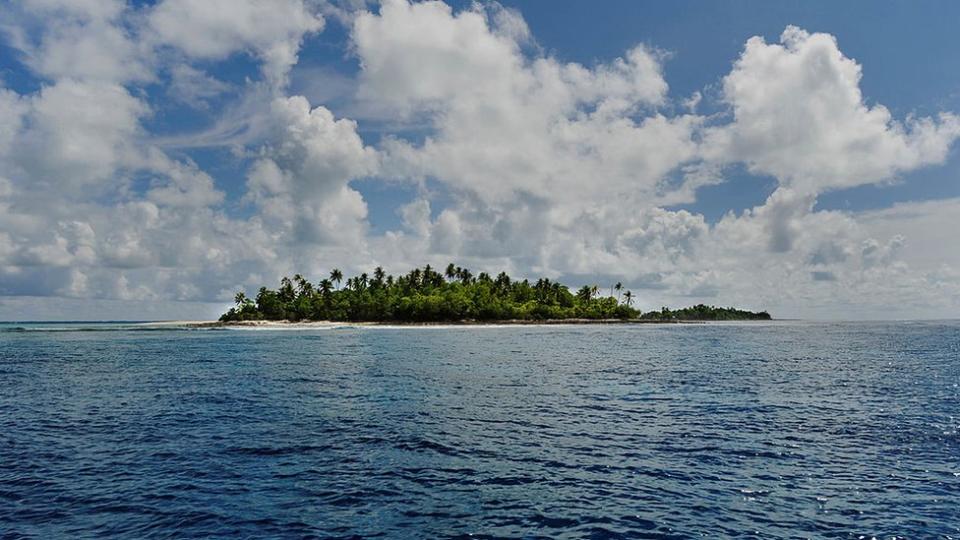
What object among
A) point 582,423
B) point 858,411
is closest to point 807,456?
point 582,423

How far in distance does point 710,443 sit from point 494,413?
12620mm

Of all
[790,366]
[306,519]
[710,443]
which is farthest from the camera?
[790,366]

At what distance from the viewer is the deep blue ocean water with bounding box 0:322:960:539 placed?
17156 mm

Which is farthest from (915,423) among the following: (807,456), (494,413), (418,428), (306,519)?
(306,519)

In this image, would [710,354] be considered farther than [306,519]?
Yes

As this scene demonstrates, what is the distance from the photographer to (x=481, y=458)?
24000 millimetres

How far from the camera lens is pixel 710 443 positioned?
86.5 ft

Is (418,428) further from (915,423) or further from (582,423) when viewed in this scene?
(915,423)

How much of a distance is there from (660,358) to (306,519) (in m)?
63.2

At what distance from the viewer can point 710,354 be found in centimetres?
8106

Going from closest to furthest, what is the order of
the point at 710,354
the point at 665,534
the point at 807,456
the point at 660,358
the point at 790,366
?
the point at 665,534, the point at 807,456, the point at 790,366, the point at 660,358, the point at 710,354

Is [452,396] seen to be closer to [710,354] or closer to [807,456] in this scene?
[807,456]

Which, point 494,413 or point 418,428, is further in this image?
point 494,413

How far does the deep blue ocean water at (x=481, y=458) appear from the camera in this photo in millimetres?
17156
